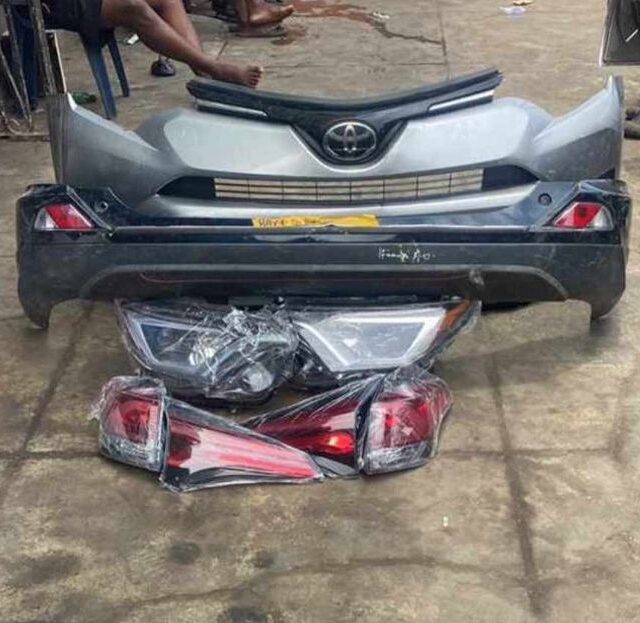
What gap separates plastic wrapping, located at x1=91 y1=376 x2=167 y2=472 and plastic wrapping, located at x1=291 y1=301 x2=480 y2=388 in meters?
0.50

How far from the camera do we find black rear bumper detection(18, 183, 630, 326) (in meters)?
3.62

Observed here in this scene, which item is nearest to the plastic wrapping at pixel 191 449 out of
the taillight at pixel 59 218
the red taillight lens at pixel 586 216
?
the taillight at pixel 59 218

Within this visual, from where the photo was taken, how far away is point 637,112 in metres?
6.53

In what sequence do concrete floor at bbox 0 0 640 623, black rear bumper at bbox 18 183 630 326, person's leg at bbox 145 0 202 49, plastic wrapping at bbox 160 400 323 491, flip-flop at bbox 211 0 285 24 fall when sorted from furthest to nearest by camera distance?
flip-flop at bbox 211 0 285 24
person's leg at bbox 145 0 202 49
black rear bumper at bbox 18 183 630 326
plastic wrapping at bbox 160 400 323 491
concrete floor at bbox 0 0 640 623

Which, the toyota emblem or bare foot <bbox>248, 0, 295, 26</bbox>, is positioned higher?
the toyota emblem

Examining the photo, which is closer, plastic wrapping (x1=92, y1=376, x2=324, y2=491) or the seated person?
plastic wrapping (x1=92, y1=376, x2=324, y2=491)

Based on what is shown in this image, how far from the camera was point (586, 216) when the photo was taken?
369 cm

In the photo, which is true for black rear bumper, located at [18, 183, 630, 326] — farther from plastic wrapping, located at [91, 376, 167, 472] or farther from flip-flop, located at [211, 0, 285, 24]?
flip-flop, located at [211, 0, 285, 24]

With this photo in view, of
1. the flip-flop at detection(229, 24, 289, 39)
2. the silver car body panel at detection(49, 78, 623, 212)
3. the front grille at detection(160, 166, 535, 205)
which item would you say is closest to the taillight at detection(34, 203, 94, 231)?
the silver car body panel at detection(49, 78, 623, 212)

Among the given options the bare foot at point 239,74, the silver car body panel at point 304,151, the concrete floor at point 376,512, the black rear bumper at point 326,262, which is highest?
the silver car body panel at point 304,151

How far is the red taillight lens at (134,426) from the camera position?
11.0 feet

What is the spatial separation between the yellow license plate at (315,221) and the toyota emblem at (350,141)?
0.60 feet

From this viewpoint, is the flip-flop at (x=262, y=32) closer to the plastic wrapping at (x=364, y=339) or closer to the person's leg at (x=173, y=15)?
the person's leg at (x=173, y=15)

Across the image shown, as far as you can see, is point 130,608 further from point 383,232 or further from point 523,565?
point 383,232
